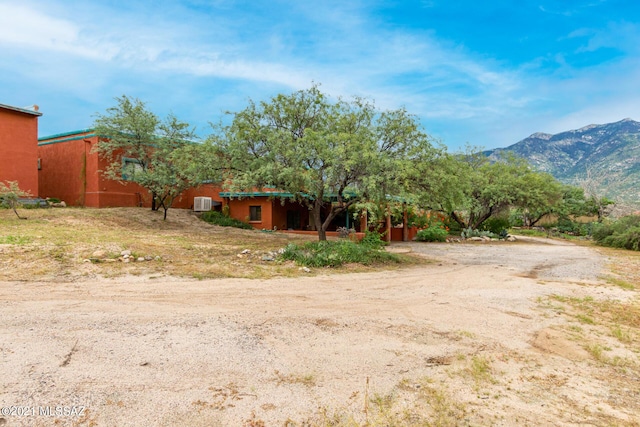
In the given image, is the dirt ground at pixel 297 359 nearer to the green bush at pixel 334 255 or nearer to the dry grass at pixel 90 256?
the dry grass at pixel 90 256

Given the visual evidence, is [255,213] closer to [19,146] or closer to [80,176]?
[80,176]

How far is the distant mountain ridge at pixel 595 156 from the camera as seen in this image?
4303cm

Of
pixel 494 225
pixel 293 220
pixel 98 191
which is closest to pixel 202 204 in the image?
pixel 98 191

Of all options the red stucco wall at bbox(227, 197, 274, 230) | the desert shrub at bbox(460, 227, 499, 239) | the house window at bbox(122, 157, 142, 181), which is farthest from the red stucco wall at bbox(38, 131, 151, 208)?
the desert shrub at bbox(460, 227, 499, 239)

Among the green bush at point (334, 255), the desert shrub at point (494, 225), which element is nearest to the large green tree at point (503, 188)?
the desert shrub at point (494, 225)

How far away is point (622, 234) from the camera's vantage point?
20.4 metres

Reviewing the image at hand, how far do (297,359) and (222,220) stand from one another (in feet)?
64.6

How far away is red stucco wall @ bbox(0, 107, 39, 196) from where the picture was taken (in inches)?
757

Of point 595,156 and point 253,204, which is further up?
point 595,156

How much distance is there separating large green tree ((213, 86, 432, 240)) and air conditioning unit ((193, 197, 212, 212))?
10497mm

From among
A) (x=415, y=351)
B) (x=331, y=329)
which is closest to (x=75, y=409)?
(x=331, y=329)

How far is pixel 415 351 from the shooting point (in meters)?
4.38

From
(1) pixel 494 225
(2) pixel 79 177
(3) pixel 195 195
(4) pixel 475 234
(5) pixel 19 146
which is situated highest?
(5) pixel 19 146

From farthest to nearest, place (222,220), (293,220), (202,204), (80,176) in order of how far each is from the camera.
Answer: (293,220), (202,204), (222,220), (80,176)
